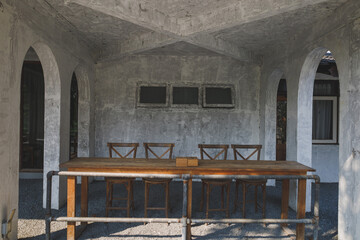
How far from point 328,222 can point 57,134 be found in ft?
14.5

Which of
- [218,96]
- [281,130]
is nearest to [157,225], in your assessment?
[218,96]

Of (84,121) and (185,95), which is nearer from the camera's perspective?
(84,121)

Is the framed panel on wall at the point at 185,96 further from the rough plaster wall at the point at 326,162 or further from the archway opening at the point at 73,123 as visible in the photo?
the rough plaster wall at the point at 326,162

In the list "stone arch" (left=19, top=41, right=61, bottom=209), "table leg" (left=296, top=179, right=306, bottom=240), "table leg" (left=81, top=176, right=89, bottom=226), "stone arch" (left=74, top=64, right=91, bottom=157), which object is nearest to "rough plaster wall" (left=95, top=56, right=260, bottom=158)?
"stone arch" (left=74, top=64, right=91, bottom=157)

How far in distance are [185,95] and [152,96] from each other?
0.80 m

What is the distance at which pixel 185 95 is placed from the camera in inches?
242

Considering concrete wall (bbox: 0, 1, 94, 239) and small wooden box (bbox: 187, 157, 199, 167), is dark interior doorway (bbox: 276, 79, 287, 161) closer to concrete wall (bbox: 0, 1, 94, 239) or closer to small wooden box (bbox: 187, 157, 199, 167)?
small wooden box (bbox: 187, 157, 199, 167)

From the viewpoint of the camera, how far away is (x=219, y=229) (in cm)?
349

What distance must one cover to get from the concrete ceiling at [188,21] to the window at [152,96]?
3.33ft

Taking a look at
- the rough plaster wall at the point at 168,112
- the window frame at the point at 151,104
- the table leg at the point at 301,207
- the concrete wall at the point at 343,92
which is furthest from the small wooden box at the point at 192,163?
the window frame at the point at 151,104

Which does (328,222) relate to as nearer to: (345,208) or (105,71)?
(345,208)

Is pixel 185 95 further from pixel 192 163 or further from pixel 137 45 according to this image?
pixel 192 163

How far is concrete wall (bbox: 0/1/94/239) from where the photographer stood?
284 centimetres

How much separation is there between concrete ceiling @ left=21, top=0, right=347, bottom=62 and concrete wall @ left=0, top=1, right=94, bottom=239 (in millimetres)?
269
